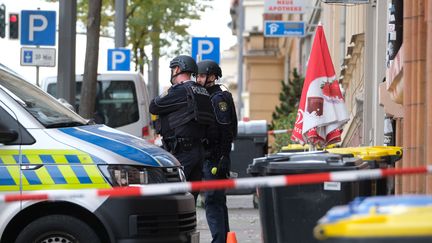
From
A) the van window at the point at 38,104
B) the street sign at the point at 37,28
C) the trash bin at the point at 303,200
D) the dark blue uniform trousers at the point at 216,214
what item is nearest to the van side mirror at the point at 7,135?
the van window at the point at 38,104

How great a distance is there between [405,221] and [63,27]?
43.4 feet

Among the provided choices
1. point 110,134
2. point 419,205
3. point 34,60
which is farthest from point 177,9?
point 419,205

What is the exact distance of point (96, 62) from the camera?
18.2 m

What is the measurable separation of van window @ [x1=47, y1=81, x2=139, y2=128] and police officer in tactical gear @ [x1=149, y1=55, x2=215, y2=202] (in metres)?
11.4

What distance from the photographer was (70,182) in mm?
7762

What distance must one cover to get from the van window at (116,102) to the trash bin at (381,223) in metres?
17.6

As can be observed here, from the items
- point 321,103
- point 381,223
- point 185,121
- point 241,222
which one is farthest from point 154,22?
point 381,223

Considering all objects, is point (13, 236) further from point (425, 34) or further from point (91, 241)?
point (425, 34)

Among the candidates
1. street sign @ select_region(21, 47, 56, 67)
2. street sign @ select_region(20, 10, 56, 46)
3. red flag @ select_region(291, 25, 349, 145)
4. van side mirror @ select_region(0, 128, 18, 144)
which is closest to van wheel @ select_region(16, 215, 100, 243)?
van side mirror @ select_region(0, 128, 18, 144)

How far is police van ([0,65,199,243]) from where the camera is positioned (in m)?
7.77

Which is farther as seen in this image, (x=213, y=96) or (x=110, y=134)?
(x=213, y=96)

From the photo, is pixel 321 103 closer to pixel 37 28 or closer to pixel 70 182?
pixel 70 182

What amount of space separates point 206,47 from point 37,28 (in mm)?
5324

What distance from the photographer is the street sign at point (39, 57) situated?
62.0ft
